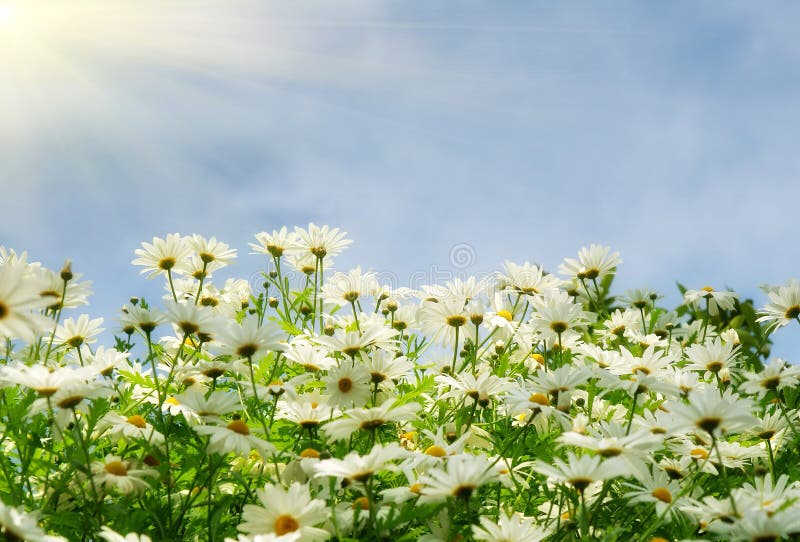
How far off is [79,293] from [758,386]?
3.01m

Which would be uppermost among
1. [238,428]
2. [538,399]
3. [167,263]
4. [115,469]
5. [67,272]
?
Answer: [167,263]

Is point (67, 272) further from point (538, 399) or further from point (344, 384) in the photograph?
point (538, 399)

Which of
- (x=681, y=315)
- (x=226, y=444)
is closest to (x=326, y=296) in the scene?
(x=226, y=444)

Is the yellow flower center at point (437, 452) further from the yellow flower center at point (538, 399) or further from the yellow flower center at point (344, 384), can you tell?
the yellow flower center at point (344, 384)

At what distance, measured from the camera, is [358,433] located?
3217mm

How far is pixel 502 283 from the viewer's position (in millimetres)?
4809

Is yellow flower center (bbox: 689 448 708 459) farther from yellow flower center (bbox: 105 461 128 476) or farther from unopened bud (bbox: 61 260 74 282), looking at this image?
unopened bud (bbox: 61 260 74 282)

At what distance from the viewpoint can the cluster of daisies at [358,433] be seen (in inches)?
86.0

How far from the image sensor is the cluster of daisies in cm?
218

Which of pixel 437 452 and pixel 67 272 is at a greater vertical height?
pixel 67 272

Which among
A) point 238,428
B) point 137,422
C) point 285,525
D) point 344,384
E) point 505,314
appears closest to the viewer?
point 285,525

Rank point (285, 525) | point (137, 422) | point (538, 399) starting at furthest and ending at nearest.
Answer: point (137, 422)
point (538, 399)
point (285, 525)

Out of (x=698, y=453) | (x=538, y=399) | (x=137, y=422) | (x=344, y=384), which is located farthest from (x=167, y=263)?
(x=698, y=453)

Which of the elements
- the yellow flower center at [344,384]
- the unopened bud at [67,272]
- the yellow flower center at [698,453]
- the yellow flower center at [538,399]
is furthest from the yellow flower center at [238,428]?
the yellow flower center at [698,453]
